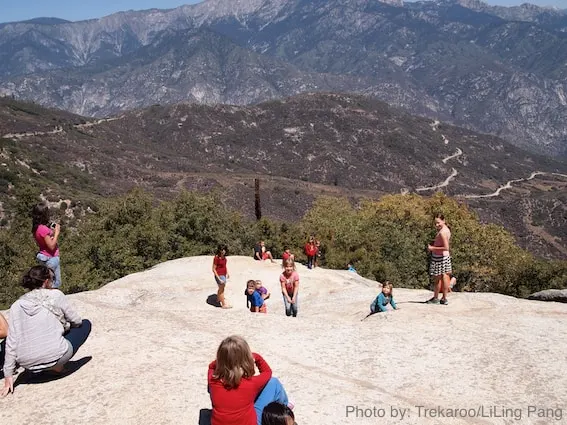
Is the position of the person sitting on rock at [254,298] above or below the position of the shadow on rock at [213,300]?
above

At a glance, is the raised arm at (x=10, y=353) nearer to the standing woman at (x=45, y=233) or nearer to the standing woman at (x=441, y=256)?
the standing woman at (x=45, y=233)

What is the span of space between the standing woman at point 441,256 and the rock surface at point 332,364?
2.79 feet

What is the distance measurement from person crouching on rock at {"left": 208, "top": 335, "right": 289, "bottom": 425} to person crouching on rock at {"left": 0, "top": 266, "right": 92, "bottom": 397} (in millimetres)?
3496

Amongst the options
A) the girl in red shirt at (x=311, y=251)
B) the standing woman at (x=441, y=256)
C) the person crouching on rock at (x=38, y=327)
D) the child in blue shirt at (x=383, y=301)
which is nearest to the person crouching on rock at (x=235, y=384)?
the person crouching on rock at (x=38, y=327)

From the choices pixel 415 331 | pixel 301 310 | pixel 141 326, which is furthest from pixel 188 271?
pixel 415 331

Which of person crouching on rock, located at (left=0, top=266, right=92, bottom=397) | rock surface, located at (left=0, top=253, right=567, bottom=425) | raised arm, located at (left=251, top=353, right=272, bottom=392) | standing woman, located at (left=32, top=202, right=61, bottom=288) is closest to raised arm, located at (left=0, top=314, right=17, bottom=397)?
person crouching on rock, located at (left=0, top=266, right=92, bottom=397)

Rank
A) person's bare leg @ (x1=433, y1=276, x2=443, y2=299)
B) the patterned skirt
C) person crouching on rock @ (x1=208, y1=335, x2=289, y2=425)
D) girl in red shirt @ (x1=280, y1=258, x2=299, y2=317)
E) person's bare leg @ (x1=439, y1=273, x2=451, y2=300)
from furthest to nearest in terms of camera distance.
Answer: girl in red shirt @ (x1=280, y1=258, x2=299, y2=317), person's bare leg @ (x1=433, y1=276, x2=443, y2=299), person's bare leg @ (x1=439, y1=273, x2=451, y2=300), the patterned skirt, person crouching on rock @ (x1=208, y1=335, x2=289, y2=425)

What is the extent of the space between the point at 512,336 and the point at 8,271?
46079mm

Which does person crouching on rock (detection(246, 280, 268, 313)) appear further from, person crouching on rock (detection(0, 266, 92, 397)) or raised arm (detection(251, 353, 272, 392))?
raised arm (detection(251, 353, 272, 392))

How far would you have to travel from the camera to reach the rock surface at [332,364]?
348 inches

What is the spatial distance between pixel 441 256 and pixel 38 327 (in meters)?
11.5

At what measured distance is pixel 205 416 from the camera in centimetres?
839

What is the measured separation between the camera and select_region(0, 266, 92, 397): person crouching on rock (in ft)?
27.4

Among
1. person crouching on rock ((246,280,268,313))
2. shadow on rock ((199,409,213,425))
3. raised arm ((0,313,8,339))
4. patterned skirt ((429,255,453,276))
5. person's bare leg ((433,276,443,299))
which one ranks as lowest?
shadow on rock ((199,409,213,425))
